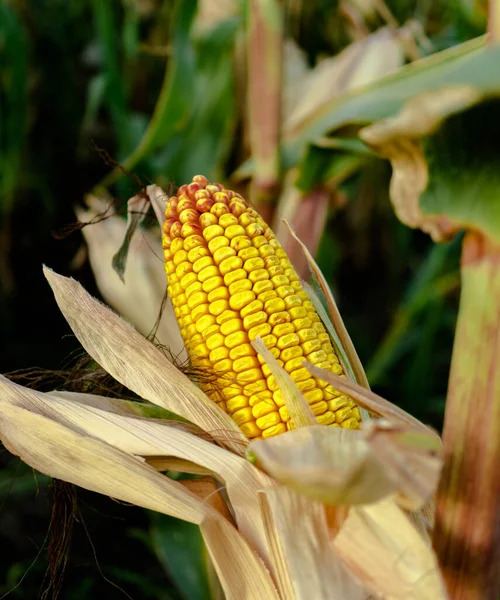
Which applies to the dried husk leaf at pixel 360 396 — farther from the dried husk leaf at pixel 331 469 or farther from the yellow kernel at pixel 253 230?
the yellow kernel at pixel 253 230

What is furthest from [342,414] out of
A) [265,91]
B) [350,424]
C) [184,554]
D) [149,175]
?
[149,175]

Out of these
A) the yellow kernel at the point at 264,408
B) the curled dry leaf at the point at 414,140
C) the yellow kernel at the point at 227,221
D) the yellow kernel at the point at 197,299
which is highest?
the curled dry leaf at the point at 414,140

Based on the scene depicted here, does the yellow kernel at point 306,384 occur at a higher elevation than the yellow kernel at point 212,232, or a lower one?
lower

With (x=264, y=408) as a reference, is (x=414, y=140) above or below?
above

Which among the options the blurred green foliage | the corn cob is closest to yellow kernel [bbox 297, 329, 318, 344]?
the corn cob

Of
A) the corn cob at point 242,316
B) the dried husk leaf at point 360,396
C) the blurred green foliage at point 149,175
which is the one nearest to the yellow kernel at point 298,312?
the corn cob at point 242,316

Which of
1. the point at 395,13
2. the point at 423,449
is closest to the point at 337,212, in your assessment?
the point at 395,13

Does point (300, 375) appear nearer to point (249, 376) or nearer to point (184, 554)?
point (249, 376)

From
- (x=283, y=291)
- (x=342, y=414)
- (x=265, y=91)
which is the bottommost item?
(x=342, y=414)
